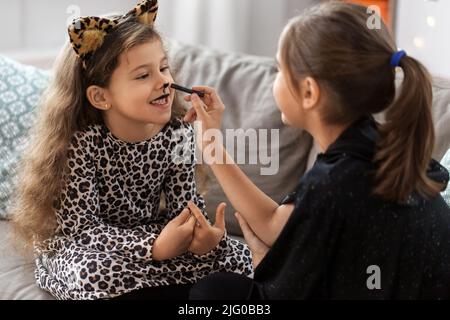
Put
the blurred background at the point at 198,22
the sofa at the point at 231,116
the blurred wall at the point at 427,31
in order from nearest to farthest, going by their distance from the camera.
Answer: the sofa at the point at 231,116 → the blurred wall at the point at 427,31 → the blurred background at the point at 198,22

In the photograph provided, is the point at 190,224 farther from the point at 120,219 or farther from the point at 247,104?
the point at 247,104

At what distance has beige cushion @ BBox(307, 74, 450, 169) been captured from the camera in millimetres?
1786

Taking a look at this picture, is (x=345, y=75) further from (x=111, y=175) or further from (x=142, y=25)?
(x=111, y=175)

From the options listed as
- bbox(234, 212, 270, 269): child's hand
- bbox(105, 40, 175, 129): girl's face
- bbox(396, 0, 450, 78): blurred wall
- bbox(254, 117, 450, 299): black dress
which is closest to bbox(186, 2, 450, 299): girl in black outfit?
bbox(254, 117, 450, 299): black dress

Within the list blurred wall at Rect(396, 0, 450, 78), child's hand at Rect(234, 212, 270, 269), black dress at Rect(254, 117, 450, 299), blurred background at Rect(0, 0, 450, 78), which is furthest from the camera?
blurred background at Rect(0, 0, 450, 78)

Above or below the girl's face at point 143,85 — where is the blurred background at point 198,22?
below

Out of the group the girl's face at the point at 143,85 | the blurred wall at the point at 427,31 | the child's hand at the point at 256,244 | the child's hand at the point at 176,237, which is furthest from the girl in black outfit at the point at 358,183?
the blurred wall at the point at 427,31

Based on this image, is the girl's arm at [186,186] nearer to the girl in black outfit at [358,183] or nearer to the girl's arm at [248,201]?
the girl's arm at [248,201]

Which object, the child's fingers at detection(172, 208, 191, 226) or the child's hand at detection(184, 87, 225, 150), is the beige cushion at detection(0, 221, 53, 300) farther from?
the child's hand at detection(184, 87, 225, 150)

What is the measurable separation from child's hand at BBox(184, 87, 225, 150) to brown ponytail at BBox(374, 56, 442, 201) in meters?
0.36

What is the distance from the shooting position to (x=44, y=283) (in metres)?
1.70

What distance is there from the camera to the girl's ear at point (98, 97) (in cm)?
165

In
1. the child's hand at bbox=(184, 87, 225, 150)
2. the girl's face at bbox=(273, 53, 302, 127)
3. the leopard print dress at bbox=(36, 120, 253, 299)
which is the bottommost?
the leopard print dress at bbox=(36, 120, 253, 299)

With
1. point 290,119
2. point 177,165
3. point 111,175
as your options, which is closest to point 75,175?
point 111,175
